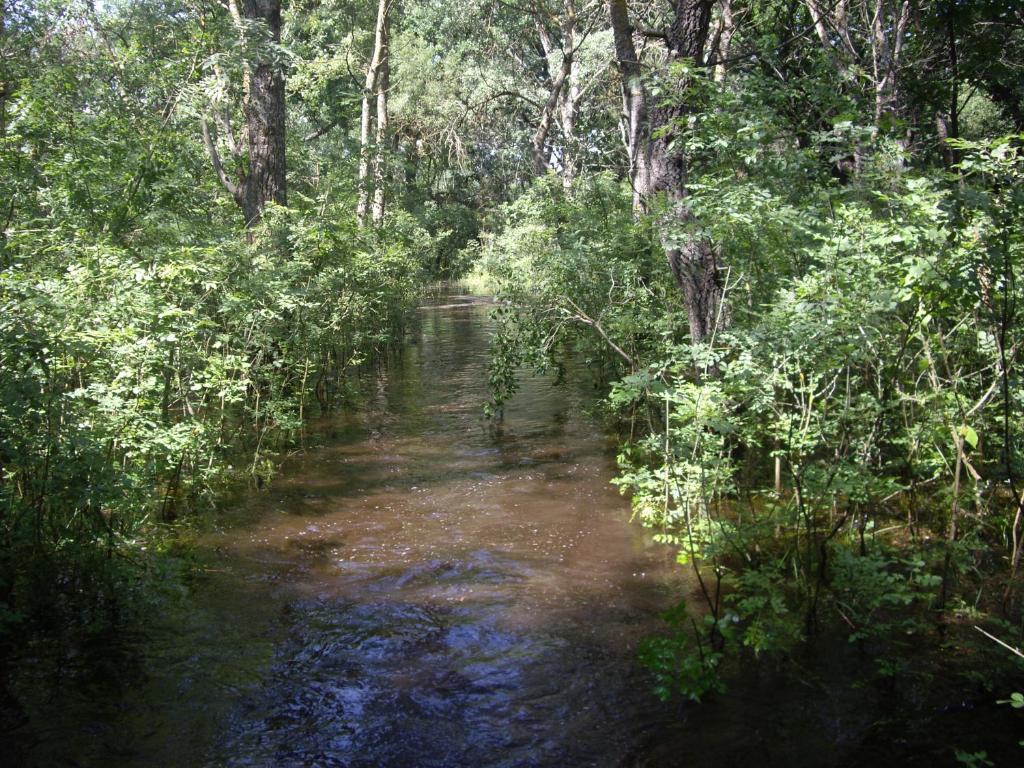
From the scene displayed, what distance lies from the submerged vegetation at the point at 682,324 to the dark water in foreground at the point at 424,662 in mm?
319

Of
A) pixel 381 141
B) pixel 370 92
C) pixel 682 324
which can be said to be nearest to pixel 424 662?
pixel 682 324

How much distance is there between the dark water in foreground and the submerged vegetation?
319mm

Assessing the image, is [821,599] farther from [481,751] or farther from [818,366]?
[481,751]

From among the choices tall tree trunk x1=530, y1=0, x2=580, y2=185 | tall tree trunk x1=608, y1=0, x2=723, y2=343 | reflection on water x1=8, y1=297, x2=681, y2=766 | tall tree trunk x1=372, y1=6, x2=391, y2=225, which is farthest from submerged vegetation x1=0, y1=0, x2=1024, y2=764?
tall tree trunk x1=530, y1=0, x2=580, y2=185

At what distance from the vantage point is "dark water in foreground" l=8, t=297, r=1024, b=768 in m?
3.84

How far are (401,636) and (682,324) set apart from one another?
176 inches

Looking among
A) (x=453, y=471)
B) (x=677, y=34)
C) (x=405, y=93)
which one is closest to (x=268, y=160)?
(x=453, y=471)

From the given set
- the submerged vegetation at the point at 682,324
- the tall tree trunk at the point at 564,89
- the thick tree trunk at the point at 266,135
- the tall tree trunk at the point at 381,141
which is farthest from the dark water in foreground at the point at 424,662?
the tall tree trunk at the point at 564,89

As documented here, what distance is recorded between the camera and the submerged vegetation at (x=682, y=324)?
14.6 feet

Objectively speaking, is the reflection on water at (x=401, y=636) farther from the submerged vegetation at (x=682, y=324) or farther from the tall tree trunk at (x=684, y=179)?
the tall tree trunk at (x=684, y=179)

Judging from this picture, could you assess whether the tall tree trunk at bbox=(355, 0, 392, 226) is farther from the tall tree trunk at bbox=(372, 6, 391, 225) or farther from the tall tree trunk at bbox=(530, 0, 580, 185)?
the tall tree trunk at bbox=(530, 0, 580, 185)

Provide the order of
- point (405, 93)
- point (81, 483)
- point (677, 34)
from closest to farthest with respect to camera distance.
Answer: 1. point (81, 483)
2. point (677, 34)
3. point (405, 93)

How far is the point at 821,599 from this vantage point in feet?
15.9

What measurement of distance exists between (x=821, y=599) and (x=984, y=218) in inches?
95.3
